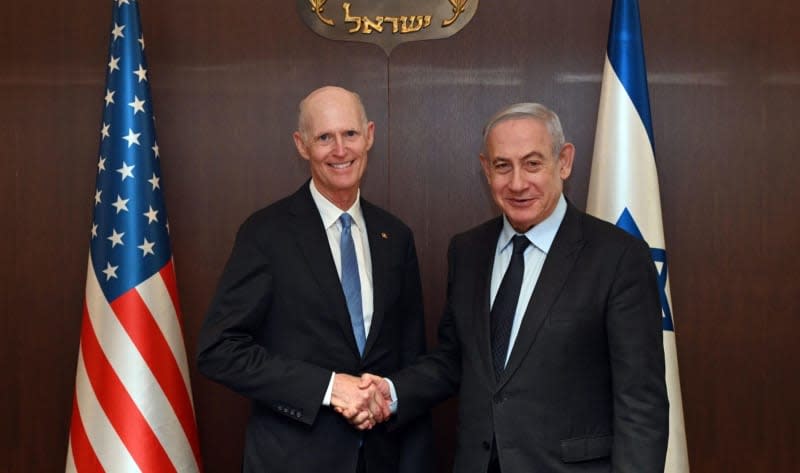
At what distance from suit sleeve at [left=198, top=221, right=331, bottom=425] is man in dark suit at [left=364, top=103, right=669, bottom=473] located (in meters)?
0.42

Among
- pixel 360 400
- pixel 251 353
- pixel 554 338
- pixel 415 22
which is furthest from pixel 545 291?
pixel 415 22

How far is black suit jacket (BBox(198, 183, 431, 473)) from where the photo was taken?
2.28 meters

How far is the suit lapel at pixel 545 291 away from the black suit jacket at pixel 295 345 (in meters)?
0.51

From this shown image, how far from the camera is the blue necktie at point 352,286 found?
2410 mm

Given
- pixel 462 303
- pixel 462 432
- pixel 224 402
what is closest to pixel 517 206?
pixel 462 303

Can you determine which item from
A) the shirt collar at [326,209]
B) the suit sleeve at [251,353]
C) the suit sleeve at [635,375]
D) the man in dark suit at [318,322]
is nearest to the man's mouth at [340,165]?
the man in dark suit at [318,322]

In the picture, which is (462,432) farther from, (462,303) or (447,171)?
(447,171)

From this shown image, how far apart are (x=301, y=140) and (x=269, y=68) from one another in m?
0.99

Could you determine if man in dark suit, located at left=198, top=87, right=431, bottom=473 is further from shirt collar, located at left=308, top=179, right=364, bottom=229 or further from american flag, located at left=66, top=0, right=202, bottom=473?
american flag, located at left=66, top=0, right=202, bottom=473

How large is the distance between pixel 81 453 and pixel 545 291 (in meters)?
1.80

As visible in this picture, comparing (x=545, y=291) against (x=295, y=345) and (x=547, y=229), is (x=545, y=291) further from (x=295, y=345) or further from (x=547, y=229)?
(x=295, y=345)

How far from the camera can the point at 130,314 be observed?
9.64ft

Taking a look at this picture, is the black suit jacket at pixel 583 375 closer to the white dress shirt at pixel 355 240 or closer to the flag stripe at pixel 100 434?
the white dress shirt at pixel 355 240

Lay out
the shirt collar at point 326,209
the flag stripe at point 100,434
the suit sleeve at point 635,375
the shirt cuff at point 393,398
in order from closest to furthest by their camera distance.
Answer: the suit sleeve at point 635,375 < the shirt cuff at point 393,398 < the shirt collar at point 326,209 < the flag stripe at point 100,434
